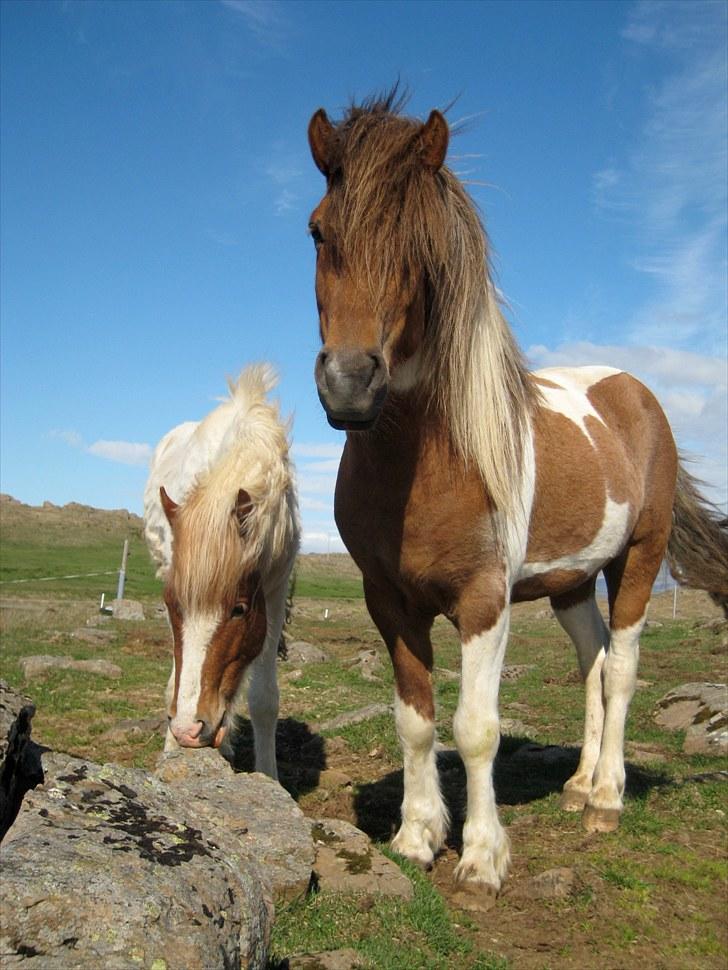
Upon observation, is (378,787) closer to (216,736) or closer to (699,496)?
(216,736)

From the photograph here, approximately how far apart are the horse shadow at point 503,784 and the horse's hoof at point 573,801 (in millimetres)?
235

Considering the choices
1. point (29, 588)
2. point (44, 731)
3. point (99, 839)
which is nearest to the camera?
point (99, 839)

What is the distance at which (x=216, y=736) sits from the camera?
4.42 m

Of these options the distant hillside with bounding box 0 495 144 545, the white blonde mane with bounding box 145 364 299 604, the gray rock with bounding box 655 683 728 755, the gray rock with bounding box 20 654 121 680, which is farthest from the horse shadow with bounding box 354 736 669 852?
the distant hillside with bounding box 0 495 144 545

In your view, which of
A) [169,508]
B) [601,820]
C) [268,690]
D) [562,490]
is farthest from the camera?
[268,690]

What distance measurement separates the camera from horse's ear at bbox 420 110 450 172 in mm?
3717

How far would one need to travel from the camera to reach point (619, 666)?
590cm

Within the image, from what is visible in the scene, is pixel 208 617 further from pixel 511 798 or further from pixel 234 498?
pixel 511 798

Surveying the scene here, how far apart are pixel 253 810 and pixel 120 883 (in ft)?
6.64

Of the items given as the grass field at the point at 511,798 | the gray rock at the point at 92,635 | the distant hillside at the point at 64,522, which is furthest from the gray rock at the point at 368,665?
the distant hillside at the point at 64,522

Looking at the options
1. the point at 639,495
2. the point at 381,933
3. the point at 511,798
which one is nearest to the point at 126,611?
the point at 511,798

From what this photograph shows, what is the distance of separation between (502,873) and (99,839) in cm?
275

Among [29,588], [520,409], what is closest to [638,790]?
[520,409]

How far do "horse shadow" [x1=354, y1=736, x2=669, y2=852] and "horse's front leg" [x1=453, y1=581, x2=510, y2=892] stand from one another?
0.85 metres
